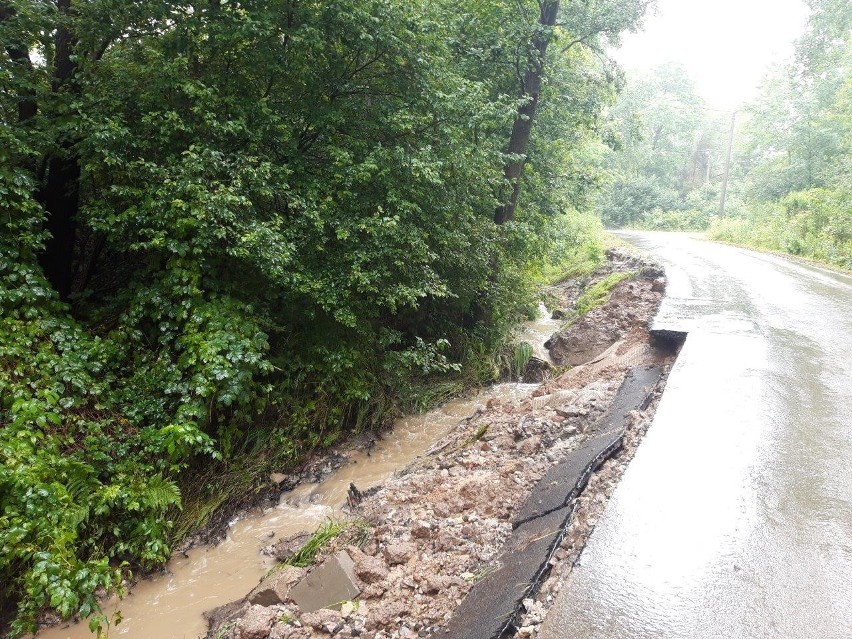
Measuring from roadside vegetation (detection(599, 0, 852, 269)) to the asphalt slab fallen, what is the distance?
31.0ft

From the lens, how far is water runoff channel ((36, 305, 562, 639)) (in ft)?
14.1

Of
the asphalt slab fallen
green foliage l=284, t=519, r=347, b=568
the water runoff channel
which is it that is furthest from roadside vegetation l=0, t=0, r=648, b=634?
the asphalt slab fallen

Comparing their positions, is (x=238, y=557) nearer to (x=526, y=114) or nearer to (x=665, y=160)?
(x=526, y=114)

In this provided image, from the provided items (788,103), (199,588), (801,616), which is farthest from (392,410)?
(788,103)

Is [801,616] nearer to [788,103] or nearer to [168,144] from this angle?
[168,144]

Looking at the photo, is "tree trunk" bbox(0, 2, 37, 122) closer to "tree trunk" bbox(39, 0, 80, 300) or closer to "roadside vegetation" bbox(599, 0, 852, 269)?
"tree trunk" bbox(39, 0, 80, 300)

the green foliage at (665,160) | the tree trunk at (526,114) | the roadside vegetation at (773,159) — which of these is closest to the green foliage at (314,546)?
the tree trunk at (526,114)

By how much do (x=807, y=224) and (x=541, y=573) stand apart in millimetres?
19656

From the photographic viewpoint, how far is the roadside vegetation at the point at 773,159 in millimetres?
17359

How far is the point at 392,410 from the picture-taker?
7.64 m

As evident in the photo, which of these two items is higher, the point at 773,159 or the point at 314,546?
the point at 773,159

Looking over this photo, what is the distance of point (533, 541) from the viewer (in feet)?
11.4

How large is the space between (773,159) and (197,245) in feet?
98.3

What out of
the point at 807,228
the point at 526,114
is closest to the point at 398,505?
the point at 526,114
